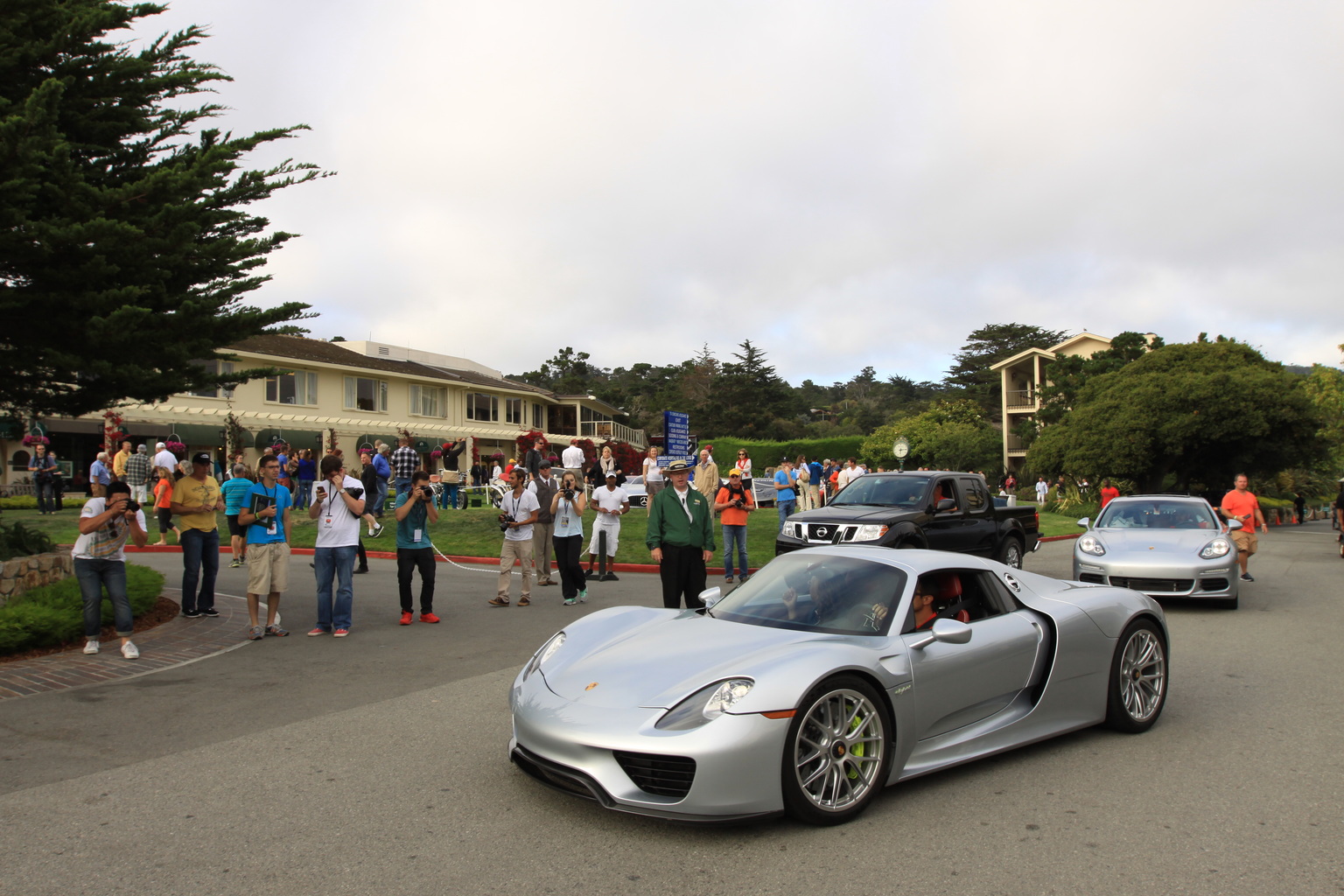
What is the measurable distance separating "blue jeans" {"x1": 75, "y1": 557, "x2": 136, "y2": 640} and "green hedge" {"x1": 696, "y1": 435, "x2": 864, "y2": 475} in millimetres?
47571

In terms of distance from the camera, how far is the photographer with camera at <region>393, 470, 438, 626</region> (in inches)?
389

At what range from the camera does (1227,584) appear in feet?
35.9

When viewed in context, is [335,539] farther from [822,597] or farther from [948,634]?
[948,634]

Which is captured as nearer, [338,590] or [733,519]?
[338,590]

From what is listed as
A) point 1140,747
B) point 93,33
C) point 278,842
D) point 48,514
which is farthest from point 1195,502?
point 48,514

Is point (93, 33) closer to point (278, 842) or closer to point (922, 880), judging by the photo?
point (278, 842)

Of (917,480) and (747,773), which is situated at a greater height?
(917,480)

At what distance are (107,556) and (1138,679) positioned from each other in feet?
27.1

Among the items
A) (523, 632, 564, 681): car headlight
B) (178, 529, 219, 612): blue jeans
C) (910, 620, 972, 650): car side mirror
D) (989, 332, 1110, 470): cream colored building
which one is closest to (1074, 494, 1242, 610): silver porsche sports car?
(910, 620, 972, 650): car side mirror

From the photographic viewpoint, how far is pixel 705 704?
13.3ft

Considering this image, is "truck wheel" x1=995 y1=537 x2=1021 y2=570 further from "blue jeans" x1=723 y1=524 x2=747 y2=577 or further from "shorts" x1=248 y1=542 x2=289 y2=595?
"shorts" x1=248 y1=542 x2=289 y2=595

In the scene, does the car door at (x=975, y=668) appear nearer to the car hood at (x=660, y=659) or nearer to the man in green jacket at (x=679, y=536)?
the car hood at (x=660, y=659)

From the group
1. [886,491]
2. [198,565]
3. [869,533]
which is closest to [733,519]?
[886,491]

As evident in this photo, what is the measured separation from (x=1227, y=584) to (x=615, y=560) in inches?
373
